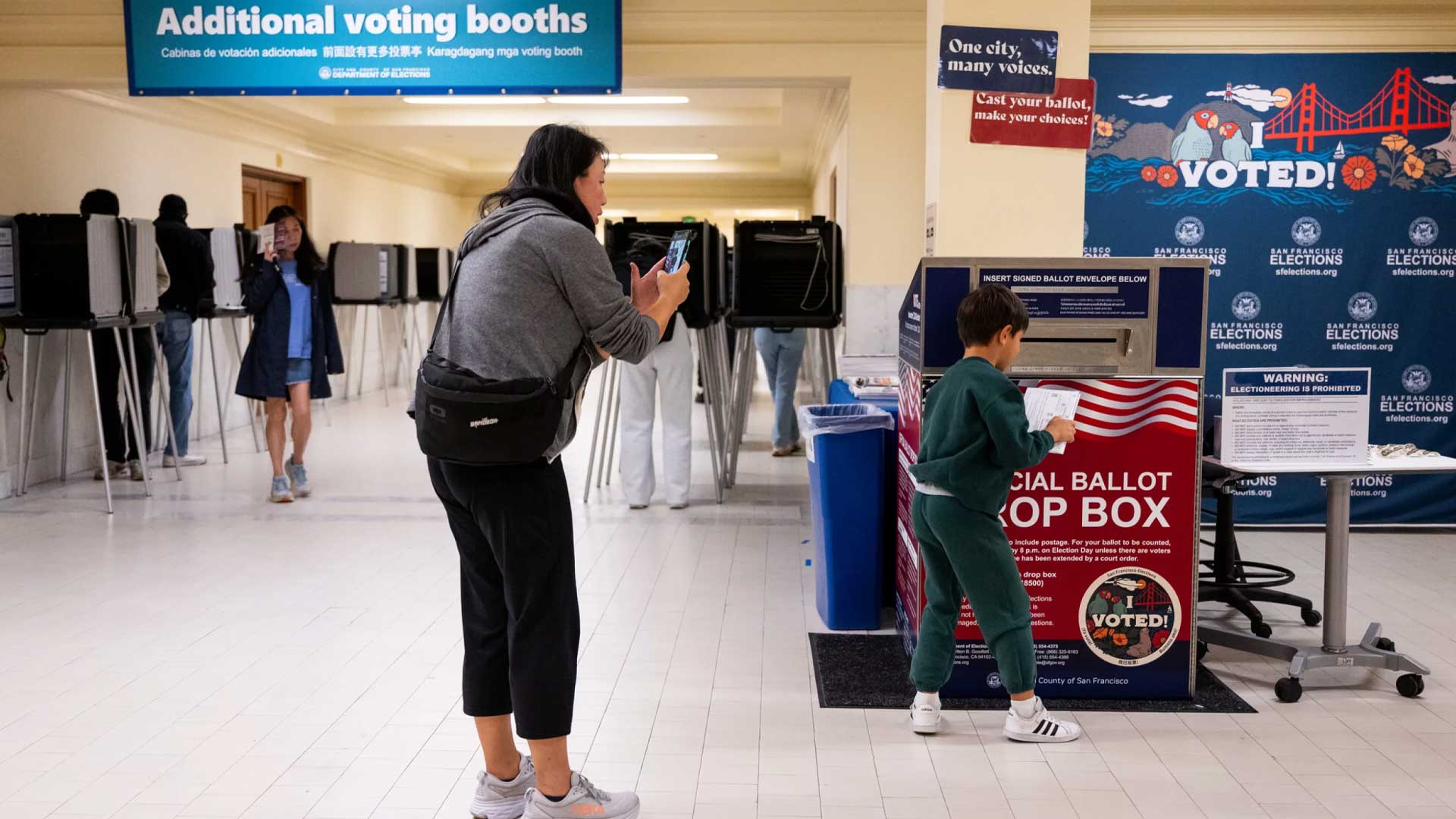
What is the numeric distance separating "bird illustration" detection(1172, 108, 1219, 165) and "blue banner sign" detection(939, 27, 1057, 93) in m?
1.53

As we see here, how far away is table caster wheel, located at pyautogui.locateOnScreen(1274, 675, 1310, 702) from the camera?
11.8ft

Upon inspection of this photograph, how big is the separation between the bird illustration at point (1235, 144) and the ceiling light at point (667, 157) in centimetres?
1049

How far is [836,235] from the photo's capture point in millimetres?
6770

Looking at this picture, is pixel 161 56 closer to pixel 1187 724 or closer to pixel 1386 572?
pixel 1187 724

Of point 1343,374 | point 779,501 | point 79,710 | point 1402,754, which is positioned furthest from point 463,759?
point 779,501

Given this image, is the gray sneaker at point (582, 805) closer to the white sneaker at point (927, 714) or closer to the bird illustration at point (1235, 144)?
the white sneaker at point (927, 714)

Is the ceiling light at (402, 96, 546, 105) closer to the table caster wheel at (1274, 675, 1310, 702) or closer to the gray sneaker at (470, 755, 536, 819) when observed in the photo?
the table caster wheel at (1274, 675, 1310, 702)

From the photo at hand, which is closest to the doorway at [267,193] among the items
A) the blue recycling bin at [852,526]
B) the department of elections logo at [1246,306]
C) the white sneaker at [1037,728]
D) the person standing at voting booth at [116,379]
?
the person standing at voting booth at [116,379]

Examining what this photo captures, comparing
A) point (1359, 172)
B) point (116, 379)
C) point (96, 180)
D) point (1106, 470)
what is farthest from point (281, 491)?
point (1359, 172)

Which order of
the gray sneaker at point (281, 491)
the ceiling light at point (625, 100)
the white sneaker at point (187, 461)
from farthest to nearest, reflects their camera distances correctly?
the ceiling light at point (625, 100)
the white sneaker at point (187, 461)
the gray sneaker at point (281, 491)

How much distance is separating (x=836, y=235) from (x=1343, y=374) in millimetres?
3485

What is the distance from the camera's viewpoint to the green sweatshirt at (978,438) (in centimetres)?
304

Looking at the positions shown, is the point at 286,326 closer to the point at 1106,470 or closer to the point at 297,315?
the point at 297,315

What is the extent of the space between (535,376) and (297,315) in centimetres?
450
